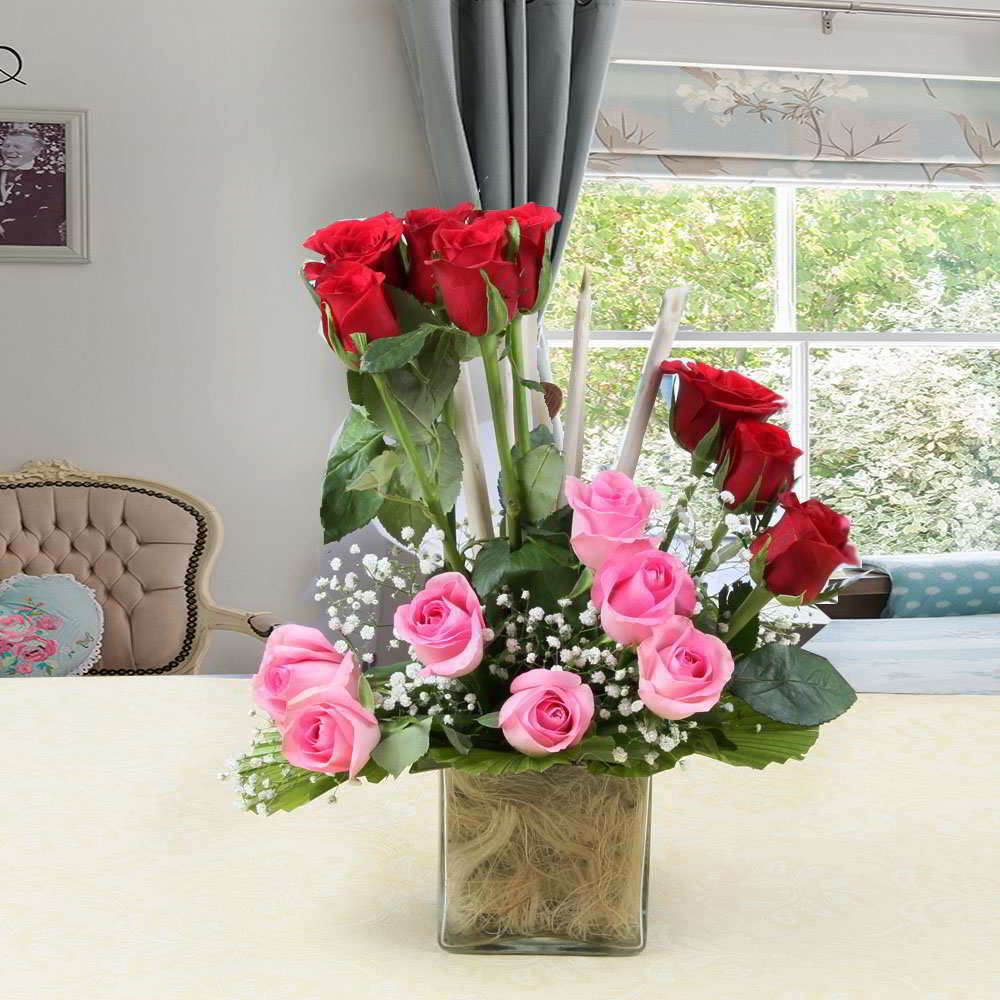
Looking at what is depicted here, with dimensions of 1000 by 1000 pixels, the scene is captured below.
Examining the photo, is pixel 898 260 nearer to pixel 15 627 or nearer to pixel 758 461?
pixel 15 627

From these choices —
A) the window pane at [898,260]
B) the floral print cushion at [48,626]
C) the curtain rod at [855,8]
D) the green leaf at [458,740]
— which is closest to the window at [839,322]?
the window pane at [898,260]

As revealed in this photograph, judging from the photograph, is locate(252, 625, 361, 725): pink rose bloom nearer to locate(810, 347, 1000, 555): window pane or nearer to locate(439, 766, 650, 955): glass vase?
locate(439, 766, 650, 955): glass vase

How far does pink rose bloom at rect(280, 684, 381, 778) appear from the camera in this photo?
22.2 inches

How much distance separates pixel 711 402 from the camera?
0.61 meters

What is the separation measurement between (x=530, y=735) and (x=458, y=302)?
0.23 m

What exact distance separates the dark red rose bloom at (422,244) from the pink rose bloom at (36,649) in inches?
79.7

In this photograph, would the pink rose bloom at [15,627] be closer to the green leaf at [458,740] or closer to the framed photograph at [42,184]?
the framed photograph at [42,184]

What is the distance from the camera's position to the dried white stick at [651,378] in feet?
2.13

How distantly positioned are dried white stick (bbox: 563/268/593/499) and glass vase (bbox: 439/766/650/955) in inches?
7.6

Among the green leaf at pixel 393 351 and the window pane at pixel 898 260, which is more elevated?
the window pane at pixel 898 260

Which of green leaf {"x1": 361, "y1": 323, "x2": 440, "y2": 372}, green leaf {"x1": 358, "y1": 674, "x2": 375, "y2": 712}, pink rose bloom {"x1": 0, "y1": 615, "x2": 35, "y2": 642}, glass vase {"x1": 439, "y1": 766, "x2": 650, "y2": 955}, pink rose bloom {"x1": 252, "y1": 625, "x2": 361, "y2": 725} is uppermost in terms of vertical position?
green leaf {"x1": 361, "y1": 323, "x2": 440, "y2": 372}

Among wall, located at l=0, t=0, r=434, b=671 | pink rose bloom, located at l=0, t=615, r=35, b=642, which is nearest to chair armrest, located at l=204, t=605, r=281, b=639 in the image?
wall, located at l=0, t=0, r=434, b=671

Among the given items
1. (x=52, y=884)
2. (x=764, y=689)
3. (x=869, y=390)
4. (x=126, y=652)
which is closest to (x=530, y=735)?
(x=764, y=689)

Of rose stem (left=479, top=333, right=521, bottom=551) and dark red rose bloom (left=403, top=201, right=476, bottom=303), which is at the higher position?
dark red rose bloom (left=403, top=201, right=476, bottom=303)
